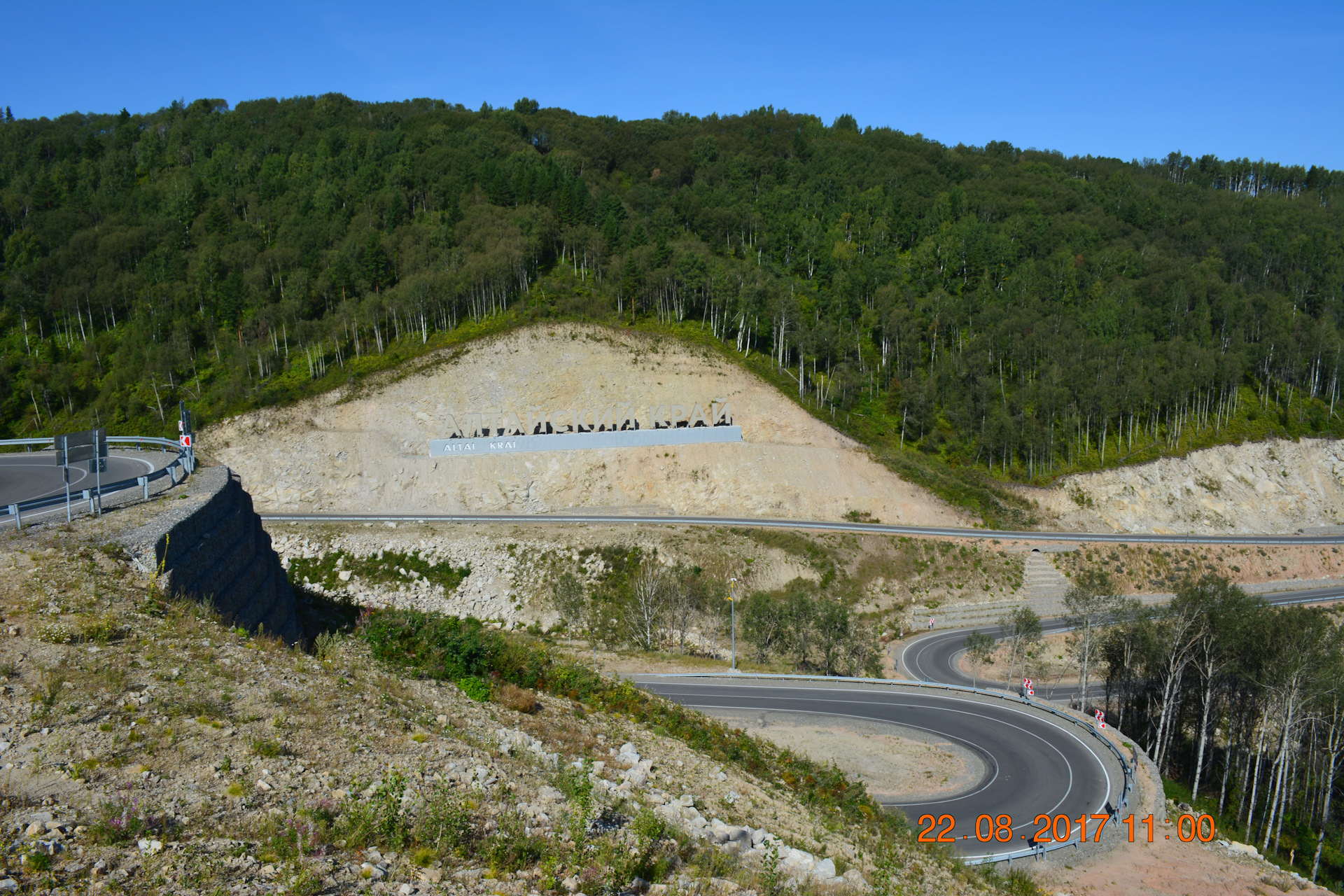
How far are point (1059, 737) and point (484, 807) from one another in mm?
26890

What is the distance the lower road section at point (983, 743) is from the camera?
2359 centimetres

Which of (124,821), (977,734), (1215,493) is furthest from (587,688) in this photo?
(1215,493)

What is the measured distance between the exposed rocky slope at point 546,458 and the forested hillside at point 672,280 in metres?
5.45

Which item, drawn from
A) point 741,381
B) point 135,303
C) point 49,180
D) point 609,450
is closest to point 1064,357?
point 741,381

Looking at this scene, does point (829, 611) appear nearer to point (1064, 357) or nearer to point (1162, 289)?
point (1064, 357)

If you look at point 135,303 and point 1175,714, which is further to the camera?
point 135,303

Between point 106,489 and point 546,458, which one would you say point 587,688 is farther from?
point 546,458

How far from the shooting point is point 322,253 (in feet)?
314

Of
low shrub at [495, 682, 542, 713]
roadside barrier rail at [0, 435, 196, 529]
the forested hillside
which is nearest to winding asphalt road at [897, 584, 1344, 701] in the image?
the forested hillside
